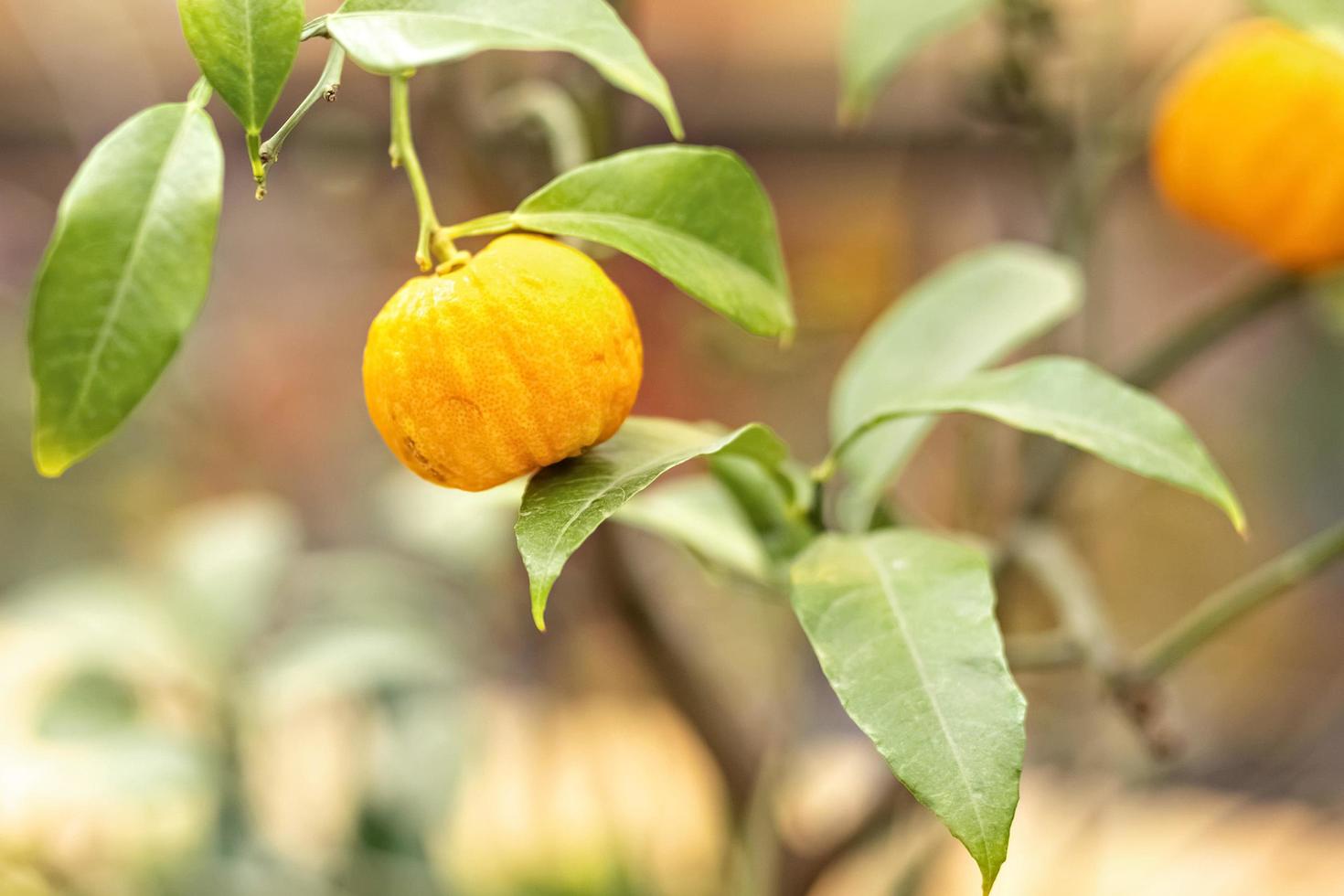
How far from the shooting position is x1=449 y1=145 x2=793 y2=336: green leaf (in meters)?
0.25

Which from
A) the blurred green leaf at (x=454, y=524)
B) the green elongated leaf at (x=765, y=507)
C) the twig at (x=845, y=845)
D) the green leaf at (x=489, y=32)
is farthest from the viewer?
the blurred green leaf at (x=454, y=524)

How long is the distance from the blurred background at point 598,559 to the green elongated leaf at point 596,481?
0.37 feet

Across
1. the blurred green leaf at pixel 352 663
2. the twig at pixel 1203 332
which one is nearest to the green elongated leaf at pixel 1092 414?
the twig at pixel 1203 332

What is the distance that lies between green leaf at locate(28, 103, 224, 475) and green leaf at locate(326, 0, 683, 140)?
42 mm

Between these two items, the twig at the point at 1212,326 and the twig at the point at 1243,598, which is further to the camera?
the twig at the point at 1212,326

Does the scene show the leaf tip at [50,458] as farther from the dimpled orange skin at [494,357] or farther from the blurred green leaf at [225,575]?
the blurred green leaf at [225,575]

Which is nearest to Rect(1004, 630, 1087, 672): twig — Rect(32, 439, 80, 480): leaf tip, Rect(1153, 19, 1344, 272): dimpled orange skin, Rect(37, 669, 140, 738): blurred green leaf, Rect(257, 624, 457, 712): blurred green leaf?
Rect(1153, 19, 1344, 272): dimpled orange skin

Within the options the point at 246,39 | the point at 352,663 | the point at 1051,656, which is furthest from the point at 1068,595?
the point at 352,663

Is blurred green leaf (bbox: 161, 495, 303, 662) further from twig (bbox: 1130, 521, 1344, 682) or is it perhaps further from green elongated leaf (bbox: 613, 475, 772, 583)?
twig (bbox: 1130, 521, 1344, 682)

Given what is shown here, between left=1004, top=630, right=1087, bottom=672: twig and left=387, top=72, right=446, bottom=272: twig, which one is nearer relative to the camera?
left=387, top=72, right=446, bottom=272: twig

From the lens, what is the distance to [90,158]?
0.23 meters

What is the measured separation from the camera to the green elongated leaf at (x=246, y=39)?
22cm

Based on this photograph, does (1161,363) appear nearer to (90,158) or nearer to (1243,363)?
(90,158)

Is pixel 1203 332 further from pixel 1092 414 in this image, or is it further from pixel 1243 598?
pixel 1092 414
